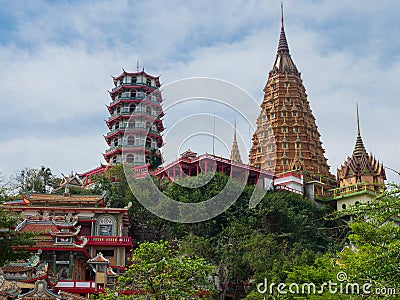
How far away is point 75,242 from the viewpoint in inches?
1037

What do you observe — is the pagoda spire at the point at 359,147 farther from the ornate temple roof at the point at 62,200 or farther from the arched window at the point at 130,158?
the ornate temple roof at the point at 62,200

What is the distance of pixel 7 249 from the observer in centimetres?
1703

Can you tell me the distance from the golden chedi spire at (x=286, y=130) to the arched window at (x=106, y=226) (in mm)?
17876

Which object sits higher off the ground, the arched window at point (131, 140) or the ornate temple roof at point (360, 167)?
the arched window at point (131, 140)

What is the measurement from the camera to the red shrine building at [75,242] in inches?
910

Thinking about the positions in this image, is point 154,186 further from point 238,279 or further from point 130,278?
point 130,278

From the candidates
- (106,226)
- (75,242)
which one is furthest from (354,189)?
(75,242)

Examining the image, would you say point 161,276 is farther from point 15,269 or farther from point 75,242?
point 75,242

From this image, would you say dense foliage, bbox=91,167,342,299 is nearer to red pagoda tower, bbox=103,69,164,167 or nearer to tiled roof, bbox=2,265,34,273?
red pagoda tower, bbox=103,69,164,167

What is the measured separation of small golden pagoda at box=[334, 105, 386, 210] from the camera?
40969 millimetres
